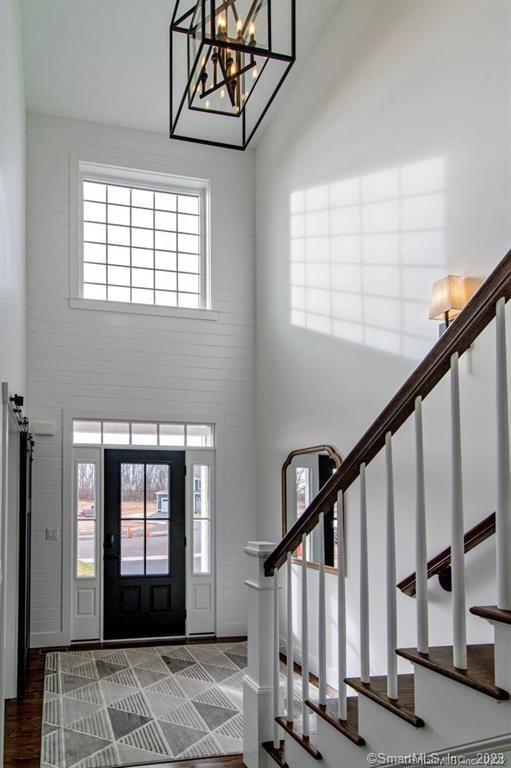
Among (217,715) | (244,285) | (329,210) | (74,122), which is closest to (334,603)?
(217,715)

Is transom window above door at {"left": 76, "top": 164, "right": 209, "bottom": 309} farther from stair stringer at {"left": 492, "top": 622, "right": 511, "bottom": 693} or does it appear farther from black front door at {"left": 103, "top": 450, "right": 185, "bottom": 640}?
stair stringer at {"left": 492, "top": 622, "right": 511, "bottom": 693}

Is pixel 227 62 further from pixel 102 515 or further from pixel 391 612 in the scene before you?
pixel 102 515

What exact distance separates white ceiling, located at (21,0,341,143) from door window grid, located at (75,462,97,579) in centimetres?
363

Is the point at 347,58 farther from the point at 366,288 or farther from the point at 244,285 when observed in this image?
the point at 244,285

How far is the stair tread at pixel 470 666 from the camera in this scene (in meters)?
1.63

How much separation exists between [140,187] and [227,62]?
162 inches

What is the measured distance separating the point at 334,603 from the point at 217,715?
3.99 ft

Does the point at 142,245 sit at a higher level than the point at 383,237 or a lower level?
higher

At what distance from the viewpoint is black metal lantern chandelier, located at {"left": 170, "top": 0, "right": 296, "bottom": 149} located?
3484mm

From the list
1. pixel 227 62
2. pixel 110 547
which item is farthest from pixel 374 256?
pixel 110 547

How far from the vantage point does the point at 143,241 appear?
25.0 ft

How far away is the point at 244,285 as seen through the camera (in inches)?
302

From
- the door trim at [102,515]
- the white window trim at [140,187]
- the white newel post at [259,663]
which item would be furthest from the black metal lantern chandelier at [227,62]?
the door trim at [102,515]

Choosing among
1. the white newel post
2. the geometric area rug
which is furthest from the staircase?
the geometric area rug
